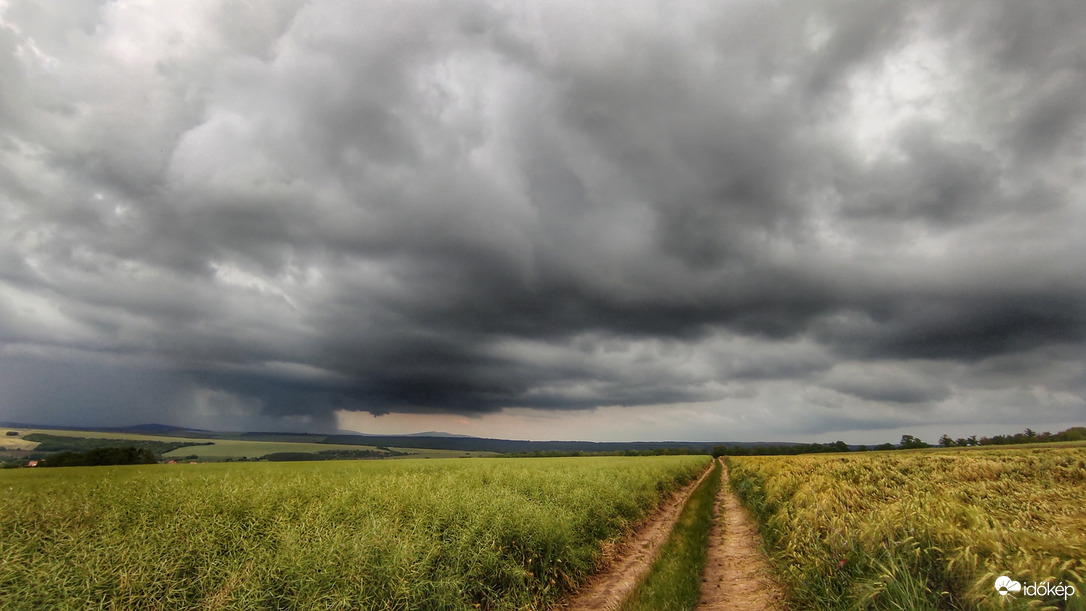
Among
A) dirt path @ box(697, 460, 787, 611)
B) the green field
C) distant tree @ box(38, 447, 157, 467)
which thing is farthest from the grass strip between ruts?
the green field

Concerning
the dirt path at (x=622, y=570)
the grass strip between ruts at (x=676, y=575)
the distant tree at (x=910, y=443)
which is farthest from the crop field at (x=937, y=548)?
the distant tree at (x=910, y=443)

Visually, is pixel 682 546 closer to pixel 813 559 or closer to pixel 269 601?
pixel 813 559

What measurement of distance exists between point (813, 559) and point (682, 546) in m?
6.44

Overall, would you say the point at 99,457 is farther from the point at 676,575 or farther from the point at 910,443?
the point at 910,443

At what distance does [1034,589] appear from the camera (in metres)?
4.22

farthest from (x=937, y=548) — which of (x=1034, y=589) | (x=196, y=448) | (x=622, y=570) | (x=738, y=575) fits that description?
(x=196, y=448)

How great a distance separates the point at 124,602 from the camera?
5.50m

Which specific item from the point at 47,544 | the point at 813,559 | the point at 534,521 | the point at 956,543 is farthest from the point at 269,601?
the point at 956,543

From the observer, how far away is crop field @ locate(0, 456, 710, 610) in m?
5.72

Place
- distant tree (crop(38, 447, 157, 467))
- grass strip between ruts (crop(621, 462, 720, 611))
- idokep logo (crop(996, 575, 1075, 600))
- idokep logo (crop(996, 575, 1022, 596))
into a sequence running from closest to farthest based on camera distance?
idokep logo (crop(996, 575, 1075, 600))
idokep logo (crop(996, 575, 1022, 596))
grass strip between ruts (crop(621, 462, 720, 611))
distant tree (crop(38, 447, 157, 467))

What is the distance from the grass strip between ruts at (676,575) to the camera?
853 centimetres

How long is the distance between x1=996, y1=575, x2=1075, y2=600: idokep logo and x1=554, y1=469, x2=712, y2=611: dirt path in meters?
6.36

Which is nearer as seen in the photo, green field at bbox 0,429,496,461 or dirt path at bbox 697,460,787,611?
dirt path at bbox 697,460,787,611

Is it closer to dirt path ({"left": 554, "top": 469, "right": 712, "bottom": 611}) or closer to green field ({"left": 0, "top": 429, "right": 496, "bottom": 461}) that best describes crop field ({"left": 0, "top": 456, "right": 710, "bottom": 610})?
dirt path ({"left": 554, "top": 469, "right": 712, "bottom": 611})
